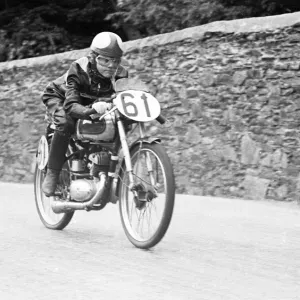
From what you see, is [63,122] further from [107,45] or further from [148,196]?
[148,196]

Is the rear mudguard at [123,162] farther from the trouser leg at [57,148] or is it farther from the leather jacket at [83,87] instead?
the trouser leg at [57,148]

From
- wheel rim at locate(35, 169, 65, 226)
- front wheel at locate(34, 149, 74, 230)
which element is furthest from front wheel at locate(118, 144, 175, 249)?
wheel rim at locate(35, 169, 65, 226)

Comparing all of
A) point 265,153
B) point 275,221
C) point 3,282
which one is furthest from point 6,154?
point 3,282

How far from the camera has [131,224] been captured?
6668 mm

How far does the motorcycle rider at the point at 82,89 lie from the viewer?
22.2 ft

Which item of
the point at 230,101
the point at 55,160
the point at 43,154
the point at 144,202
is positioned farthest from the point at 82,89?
the point at 230,101

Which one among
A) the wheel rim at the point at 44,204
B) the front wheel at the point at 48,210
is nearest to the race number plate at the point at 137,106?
the front wheel at the point at 48,210

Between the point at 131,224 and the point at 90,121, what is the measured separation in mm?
837

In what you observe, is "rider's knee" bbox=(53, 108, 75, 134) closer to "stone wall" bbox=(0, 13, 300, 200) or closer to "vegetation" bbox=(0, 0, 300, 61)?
"stone wall" bbox=(0, 13, 300, 200)

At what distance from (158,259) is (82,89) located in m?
1.61

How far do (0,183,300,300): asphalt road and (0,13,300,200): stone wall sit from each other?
1.43 m

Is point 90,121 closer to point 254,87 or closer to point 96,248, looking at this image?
point 96,248

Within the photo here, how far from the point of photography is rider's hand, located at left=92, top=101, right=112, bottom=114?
258 inches

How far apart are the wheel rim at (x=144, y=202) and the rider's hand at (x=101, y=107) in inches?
15.1
